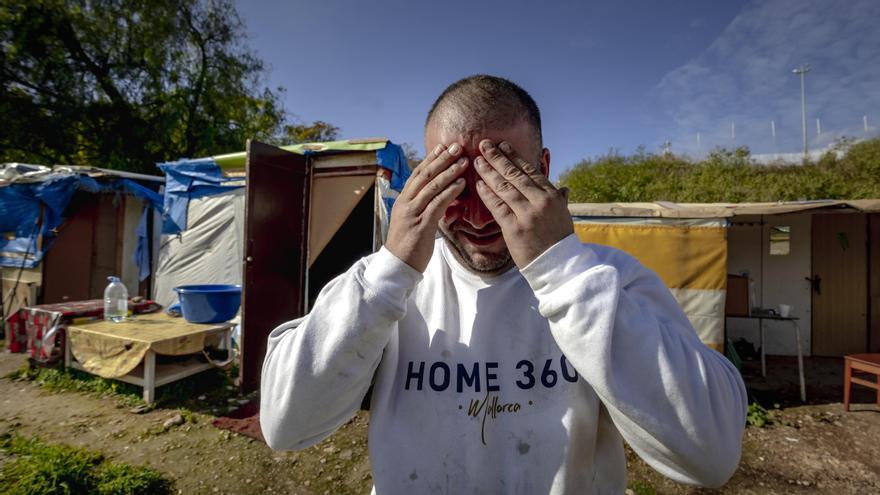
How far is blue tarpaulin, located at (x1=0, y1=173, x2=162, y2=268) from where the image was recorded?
24.3 ft

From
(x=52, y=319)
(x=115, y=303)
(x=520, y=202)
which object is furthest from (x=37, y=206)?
(x=520, y=202)

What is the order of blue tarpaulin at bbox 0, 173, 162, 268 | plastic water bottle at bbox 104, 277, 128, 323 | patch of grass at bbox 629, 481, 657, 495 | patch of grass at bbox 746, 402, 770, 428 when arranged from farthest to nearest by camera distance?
blue tarpaulin at bbox 0, 173, 162, 268 < plastic water bottle at bbox 104, 277, 128, 323 < patch of grass at bbox 746, 402, 770, 428 < patch of grass at bbox 629, 481, 657, 495

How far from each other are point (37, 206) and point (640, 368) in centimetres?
1074

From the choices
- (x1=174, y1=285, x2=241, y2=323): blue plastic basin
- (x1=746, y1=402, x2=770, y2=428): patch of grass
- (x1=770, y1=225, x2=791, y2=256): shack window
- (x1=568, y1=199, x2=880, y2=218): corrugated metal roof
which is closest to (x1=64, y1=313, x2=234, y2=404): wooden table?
(x1=174, y1=285, x2=241, y2=323): blue plastic basin

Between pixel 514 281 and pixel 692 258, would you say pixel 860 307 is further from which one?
pixel 514 281

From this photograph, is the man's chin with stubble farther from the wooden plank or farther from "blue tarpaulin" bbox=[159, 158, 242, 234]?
the wooden plank

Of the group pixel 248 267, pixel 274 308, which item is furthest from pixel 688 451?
pixel 274 308

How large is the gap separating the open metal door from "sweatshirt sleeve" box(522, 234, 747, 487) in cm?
451

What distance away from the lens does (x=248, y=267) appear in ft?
15.4

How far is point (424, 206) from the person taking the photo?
1.11 metres

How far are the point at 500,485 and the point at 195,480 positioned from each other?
3653 millimetres

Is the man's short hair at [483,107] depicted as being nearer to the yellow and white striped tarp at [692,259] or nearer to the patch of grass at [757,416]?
the yellow and white striped tarp at [692,259]

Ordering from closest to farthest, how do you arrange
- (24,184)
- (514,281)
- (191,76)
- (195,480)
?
(514,281), (195,480), (24,184), (191,76)

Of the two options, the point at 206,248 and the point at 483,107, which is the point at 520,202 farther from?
the point at 206,248
